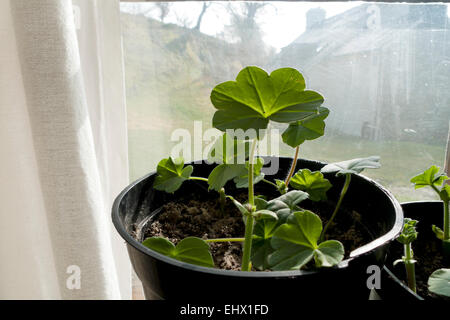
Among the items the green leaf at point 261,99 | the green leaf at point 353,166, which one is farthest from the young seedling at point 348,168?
the green leaf at point 261,99

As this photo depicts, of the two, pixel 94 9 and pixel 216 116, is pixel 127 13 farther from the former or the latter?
pixel 216 116

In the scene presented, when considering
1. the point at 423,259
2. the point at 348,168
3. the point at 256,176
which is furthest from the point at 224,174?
the point at 423,259

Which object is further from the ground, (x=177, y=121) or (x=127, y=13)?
(x=127, y=13)

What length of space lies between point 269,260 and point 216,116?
169 mm

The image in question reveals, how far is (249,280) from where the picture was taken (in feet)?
1.21

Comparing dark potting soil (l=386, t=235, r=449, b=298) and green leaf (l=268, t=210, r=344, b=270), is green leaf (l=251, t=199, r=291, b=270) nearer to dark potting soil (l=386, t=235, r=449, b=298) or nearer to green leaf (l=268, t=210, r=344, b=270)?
green leaf (l=268, t=210, r=344, b=270)

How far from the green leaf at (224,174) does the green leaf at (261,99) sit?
0.23ft

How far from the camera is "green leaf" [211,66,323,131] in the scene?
44 cm

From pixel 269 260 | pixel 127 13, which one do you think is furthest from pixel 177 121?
pixel 269 260

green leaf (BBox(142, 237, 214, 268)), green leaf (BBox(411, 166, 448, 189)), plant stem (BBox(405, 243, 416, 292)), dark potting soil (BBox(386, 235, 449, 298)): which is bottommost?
dark potting soil (BBox(386, 235, 449, 298))

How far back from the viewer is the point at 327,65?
2.95 ft

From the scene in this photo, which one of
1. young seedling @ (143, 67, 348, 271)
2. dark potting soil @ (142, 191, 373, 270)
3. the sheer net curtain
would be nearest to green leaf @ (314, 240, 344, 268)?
young seedling @ (143, 67, 348, 271)

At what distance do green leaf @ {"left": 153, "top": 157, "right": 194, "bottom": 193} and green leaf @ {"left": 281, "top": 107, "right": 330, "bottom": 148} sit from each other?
0.50 ft
